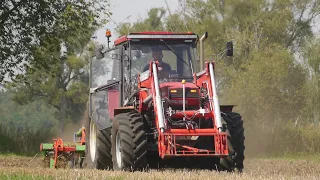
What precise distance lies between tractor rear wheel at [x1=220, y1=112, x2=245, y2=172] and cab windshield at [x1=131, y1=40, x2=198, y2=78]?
58.8 inches

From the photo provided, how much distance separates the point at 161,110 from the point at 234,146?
1.47 m

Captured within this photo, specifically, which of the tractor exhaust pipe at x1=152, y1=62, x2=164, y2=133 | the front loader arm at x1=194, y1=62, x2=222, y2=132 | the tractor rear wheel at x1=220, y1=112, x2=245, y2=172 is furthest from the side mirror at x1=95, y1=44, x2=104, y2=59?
the tractor rear wheel at x1=220, y1=112, x2=245, y2=172

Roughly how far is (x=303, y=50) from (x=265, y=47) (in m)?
3.85

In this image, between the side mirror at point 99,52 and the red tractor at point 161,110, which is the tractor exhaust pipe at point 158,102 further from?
the side mirror at point 99,52

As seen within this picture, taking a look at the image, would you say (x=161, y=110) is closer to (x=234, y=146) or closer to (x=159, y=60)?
(x=234, y=146)

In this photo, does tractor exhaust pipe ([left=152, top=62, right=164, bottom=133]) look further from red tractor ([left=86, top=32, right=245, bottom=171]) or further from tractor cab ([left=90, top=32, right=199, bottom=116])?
tractor cab ([left=90, top=32, right=199, bottom=116])

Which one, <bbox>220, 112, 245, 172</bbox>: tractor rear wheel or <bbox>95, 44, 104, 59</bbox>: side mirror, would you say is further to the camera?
<bbox>95, 44, 104, 59</bbox>: side mirror

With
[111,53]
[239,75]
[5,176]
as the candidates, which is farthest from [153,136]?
[239,75]

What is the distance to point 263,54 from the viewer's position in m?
40.3

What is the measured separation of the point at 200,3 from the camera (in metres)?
43.8

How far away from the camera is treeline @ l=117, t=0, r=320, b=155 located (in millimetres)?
38156

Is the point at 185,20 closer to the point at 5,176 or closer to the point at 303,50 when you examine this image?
the point at 303,50

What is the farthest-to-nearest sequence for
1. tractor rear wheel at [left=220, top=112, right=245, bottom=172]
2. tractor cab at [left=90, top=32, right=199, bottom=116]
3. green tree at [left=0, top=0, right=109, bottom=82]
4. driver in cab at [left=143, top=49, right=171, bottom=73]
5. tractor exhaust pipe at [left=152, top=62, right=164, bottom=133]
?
green tree at [left=0, top=0, right=109, bottom=82] < tractor cab at [left=90, top=32, right=199, bottom=116] < driver in cab at [left=143, top=49, right=171, bottom=73] < tractor rear wheel at [left=220, top=112, right=245, bottom=172] < tractor exhaust pipe at [left=152, top=62, right=164, bottom=133]

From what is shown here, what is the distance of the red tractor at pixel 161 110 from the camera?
12.4 meters
